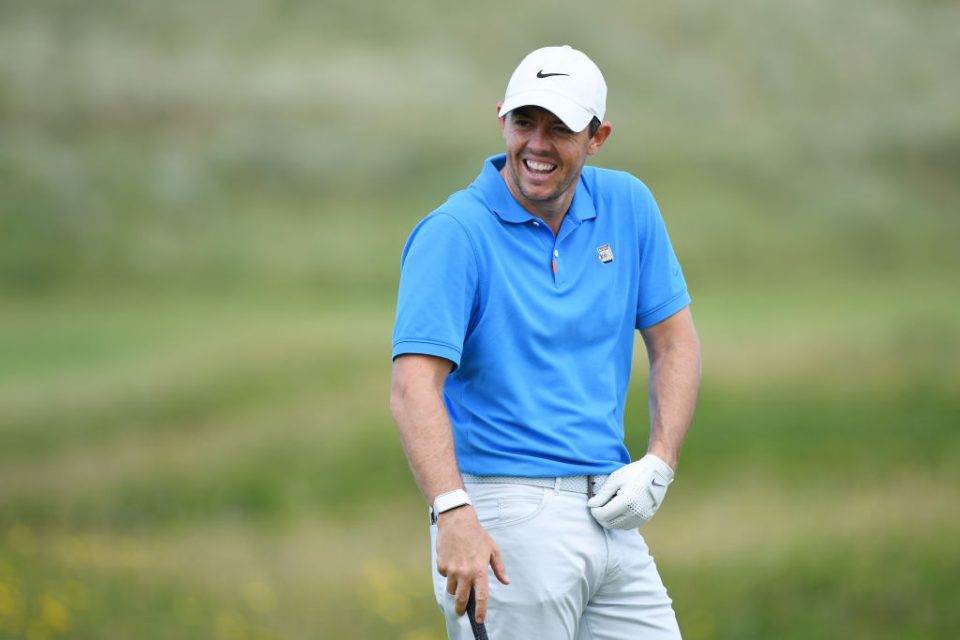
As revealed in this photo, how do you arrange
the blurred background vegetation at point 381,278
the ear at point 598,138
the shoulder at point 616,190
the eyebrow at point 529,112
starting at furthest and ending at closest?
the blurred background vegetation at point 381,278
the shoulder at point 616,190
the ear at point 598,138
the eyebrow at point 529,112

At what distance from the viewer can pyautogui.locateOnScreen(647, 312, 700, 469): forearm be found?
334cm

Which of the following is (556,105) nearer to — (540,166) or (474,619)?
(540,166)

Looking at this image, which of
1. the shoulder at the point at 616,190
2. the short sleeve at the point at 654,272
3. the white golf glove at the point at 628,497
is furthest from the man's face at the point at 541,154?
the white golf glove at the point at 628,497

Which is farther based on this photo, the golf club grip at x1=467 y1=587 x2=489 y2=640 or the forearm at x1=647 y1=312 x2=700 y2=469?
the forearm at x1=647 y1=312 x2=700 y2=469

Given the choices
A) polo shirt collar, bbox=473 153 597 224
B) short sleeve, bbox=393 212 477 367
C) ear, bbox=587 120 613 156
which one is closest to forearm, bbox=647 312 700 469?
polo shirt collar, bbox=473 153 597 224

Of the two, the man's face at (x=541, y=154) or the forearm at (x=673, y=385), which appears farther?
the forearm at (x=673, y=385)

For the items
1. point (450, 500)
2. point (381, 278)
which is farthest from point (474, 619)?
point (381, 278)

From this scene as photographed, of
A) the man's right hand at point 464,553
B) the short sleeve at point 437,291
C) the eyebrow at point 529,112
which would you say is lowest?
the man's right hand at point 464,553

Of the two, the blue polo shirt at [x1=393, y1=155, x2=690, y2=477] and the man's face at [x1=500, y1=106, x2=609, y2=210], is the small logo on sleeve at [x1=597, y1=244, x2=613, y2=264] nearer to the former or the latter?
the blue polo shirt at [x1=393, y1=155, x2=690, y2=477]

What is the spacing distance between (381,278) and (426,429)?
305 inches

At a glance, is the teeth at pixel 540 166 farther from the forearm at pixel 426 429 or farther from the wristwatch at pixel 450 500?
the wristwatch at pixel 450 500

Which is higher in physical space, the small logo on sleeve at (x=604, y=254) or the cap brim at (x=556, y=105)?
the cap brim at (x=556, y=105)

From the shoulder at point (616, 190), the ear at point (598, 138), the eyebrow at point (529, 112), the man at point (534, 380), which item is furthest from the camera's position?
the shoulder at point (616, 190)

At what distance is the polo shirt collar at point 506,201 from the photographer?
3135mm
